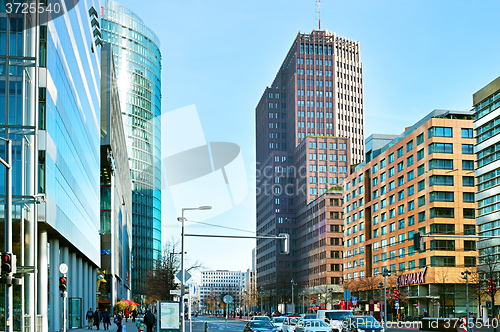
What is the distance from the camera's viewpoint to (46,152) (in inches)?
1419

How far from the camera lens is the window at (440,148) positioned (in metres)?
91.1

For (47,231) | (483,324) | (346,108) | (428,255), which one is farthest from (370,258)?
(47,231)

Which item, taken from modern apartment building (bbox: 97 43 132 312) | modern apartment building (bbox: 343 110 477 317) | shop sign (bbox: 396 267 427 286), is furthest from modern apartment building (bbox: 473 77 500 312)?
modern apartment building (bbox: 97 43 132 312)

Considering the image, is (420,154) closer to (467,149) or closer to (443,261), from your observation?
(467,149)

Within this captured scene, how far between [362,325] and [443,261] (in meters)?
57.6

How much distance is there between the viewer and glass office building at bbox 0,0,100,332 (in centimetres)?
3291

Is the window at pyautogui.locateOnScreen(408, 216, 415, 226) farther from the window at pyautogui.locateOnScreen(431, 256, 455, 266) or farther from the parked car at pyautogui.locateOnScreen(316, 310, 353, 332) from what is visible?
the parked car at pyautogui.locateOnScreen(316, 310, 353, 332)

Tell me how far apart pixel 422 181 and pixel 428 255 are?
1191cm

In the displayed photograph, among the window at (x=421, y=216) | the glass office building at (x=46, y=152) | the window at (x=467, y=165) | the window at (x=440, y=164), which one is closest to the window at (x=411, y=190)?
the window at (x=421, y=216)

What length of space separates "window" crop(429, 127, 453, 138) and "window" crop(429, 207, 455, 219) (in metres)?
11.3

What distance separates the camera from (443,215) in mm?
89938

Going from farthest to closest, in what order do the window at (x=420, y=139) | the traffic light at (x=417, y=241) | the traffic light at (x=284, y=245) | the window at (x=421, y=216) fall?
the window at (x=420, y=139) < the window at (x=421, y=216) < the traffic light at (x=417, y=241) < the traffic light at (x=284, y=245)

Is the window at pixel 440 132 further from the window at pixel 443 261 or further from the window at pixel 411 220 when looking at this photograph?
the window at pixel 443 261

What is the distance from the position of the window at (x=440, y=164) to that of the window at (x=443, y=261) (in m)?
13.6
